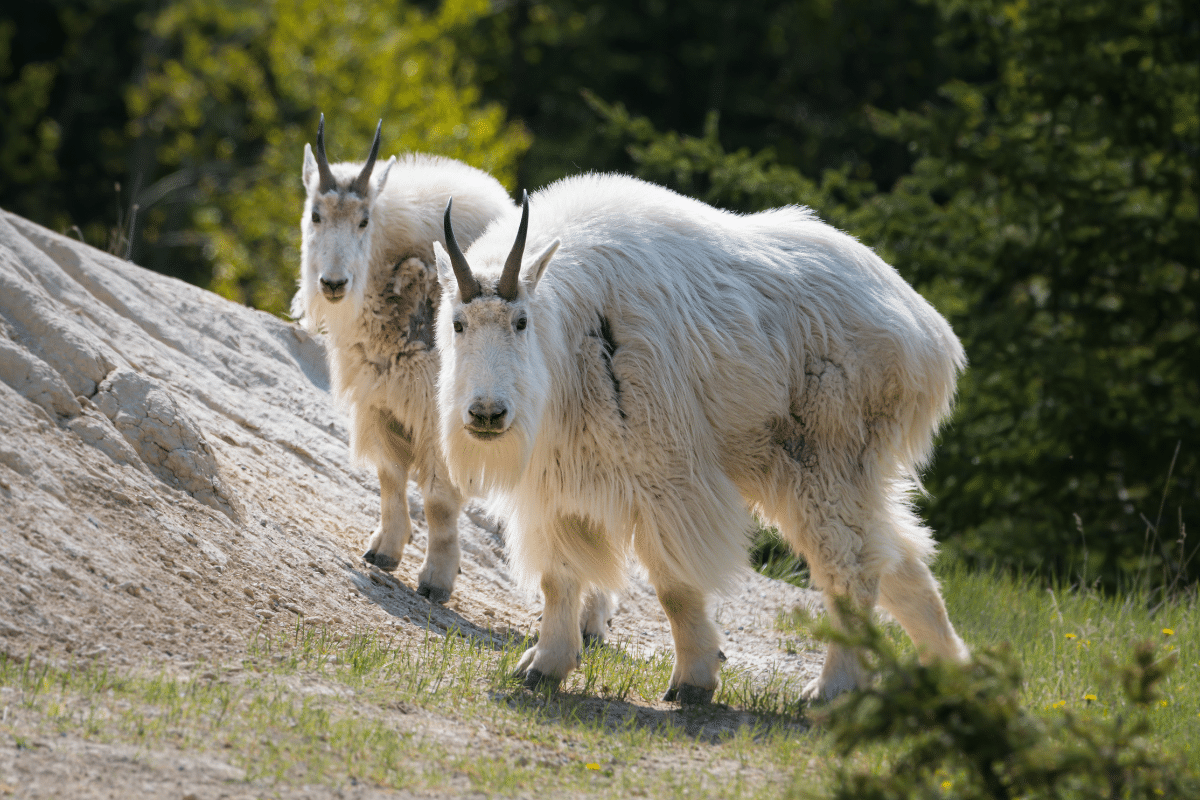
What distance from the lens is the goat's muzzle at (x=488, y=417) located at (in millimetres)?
5383

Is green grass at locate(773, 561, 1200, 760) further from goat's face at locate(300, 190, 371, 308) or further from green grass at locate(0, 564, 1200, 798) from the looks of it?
goat's face at locate(300, 190, 371, 308)

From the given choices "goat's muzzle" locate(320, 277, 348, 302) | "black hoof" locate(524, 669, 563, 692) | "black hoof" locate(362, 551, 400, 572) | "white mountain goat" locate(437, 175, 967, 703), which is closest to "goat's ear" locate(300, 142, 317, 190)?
"goat's muzzle" locate(320, 277, 348, 302)

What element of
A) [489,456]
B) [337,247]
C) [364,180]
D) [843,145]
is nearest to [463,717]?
[489,456]

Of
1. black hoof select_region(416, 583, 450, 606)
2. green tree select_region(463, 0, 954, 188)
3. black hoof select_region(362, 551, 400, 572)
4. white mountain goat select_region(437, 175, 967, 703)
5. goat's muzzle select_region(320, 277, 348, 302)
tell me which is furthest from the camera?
green tree select_region(463, 0, 954, 188)

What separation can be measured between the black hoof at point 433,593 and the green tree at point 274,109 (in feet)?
40.2

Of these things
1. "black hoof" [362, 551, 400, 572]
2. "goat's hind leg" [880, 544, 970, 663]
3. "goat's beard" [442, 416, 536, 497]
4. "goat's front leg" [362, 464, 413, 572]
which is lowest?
"black hoof" [362, 551, 400, 572]

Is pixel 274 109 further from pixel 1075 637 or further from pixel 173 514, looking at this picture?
pixel 1075 637

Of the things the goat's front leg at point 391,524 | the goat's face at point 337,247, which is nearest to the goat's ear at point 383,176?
the goat's face at point 337,247

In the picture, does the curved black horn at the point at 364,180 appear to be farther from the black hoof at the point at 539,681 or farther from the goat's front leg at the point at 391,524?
the black hoof at the point at 539,681

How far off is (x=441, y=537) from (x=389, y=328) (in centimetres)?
133

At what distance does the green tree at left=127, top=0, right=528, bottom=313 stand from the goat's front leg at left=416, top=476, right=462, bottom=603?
474 inches

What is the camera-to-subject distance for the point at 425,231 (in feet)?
25.4

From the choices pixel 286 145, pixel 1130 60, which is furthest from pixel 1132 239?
pixel 286 145

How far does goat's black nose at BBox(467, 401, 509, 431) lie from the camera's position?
538cm
